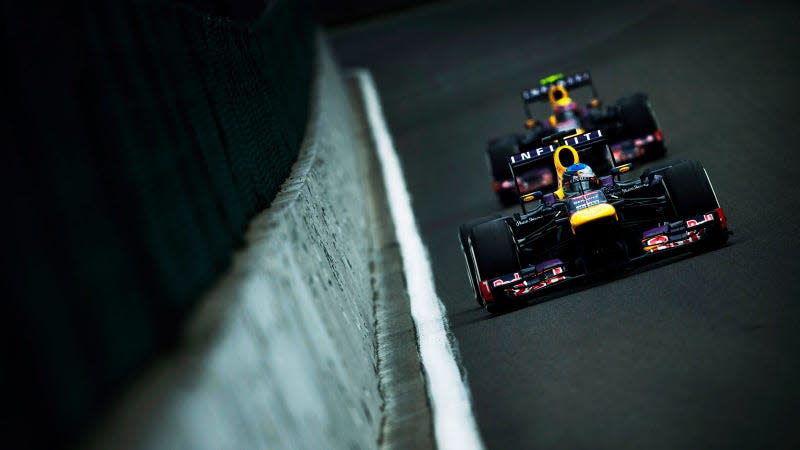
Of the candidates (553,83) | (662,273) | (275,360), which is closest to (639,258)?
(662,273)

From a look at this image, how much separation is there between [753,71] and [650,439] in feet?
49.9

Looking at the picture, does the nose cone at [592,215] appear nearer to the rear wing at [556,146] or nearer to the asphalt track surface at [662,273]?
the asphalt track surface at [662,273]

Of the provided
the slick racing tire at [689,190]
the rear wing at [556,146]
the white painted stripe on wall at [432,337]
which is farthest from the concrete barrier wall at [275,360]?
the slick racing tire at [689,190]

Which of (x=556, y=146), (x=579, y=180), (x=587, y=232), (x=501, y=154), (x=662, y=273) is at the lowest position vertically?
(x=662, y=273)

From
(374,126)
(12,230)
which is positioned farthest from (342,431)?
(374,126)

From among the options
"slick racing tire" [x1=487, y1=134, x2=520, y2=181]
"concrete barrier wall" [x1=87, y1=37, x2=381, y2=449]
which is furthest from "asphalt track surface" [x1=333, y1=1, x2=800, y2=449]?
"concrete barrier wall" [x1=87, y1=37, x2=381, y2=449]

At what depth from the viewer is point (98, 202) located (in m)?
6.02

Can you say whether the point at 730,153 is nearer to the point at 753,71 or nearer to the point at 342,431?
the point at 753,71

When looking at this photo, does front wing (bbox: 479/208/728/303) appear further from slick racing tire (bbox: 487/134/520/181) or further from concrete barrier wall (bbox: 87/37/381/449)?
slick racing tire (bbox: 487/134/520/181)

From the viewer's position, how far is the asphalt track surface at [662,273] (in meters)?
7.46

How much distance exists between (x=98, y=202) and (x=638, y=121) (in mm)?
12572

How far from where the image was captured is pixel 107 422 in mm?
5262

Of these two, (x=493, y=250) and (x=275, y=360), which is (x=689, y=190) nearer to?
(x=493, y=250)

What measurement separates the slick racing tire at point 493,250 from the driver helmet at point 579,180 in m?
0.82
